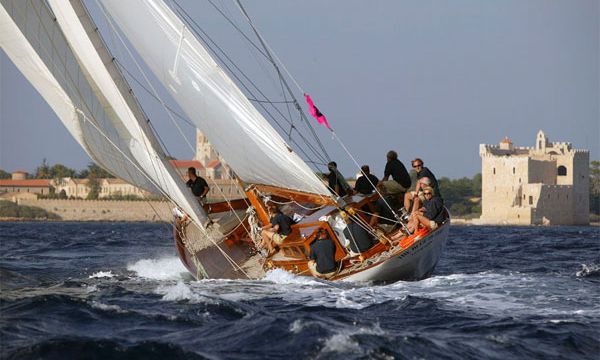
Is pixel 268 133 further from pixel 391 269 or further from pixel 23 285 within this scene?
pixel 23 285

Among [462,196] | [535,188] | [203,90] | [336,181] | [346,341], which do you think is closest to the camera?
[346,341]

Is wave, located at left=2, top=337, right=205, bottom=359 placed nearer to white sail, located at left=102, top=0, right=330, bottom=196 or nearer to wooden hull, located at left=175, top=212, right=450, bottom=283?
white sail, located at left=102, top=0, right=330, bottom=196

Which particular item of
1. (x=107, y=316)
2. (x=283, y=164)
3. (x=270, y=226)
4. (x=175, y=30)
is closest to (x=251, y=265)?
(x=270, y=226)

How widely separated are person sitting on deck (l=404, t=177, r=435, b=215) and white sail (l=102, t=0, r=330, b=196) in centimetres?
192

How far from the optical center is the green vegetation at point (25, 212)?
117 metres

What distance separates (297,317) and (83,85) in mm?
6143

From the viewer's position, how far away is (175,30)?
14539 millimetres

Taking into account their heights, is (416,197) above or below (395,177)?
below

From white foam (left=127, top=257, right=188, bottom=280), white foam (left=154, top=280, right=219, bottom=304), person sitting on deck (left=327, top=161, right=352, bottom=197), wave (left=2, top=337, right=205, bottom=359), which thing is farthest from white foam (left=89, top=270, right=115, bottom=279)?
wave (left=2, top=337, right=205, bottom=359)

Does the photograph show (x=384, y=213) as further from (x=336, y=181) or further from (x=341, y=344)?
(x=341, y=344)

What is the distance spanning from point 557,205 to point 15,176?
88.5 meters

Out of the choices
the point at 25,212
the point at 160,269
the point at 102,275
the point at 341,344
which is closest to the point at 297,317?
the point at 341,344

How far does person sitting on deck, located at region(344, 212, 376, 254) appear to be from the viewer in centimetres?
1568

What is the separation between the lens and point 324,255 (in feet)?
50.2
